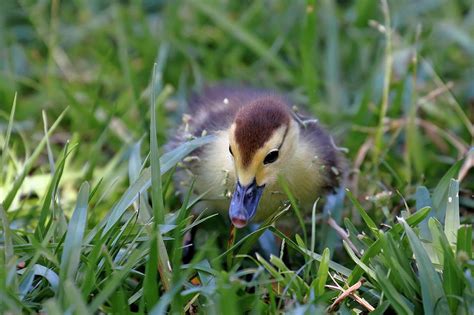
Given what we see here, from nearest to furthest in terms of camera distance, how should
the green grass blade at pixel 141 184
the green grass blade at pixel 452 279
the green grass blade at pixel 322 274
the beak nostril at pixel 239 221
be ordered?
the green grass blade at pixel 452 279 → the green grass blade at pixel 322 274 → the green grass blade at pixel 141 184 → the beak nostril at pixel 239 221

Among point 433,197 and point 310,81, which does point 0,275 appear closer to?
point 433,197

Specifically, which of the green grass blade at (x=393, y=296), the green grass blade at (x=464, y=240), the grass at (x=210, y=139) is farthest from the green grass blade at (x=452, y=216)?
the green grass blade at (x=393, y=296)

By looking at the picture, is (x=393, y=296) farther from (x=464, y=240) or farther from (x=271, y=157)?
(x=271, y=157)

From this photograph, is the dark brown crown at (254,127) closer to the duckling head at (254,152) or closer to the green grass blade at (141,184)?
the duckling head at (254,152)

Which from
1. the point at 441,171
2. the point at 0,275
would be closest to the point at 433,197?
the point at 441,171

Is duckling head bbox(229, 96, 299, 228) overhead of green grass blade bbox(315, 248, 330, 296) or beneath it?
overhead

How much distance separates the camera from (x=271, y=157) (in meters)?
2.26

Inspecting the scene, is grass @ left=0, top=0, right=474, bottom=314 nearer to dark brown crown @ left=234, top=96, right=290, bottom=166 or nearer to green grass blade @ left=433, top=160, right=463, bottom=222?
green grass blade @ left=433, top=160, right=463, bottom=222

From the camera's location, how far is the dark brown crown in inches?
85.9

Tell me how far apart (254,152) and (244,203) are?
0.14m

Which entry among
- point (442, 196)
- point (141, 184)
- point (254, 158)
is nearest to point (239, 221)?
point (254, 158)

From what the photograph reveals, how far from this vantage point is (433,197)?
227cm

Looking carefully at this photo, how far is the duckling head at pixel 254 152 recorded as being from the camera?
2182 mm

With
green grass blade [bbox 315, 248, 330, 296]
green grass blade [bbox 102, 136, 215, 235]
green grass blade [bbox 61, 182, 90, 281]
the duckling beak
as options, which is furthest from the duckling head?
green grass blade [bbox 61, 182, 90, 281]
